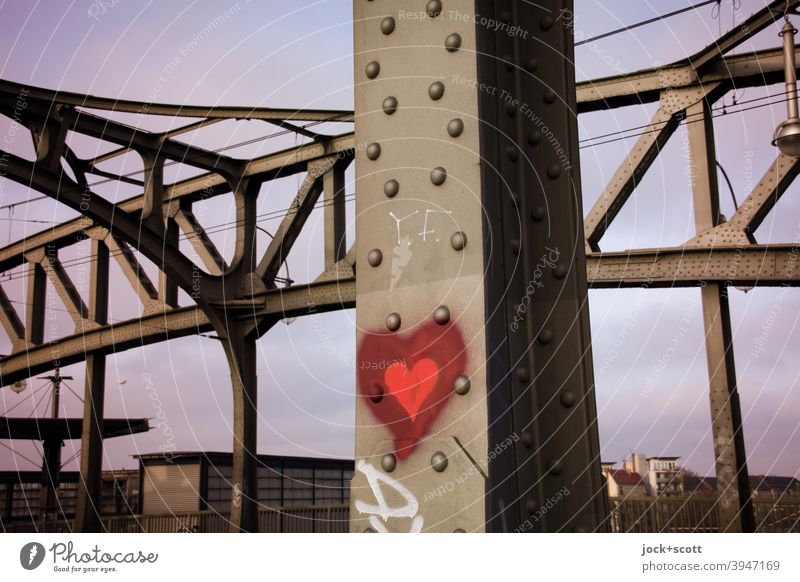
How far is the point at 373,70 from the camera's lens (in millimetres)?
2961

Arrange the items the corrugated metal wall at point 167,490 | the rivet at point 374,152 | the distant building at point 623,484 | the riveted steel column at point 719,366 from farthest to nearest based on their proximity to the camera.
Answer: the corrugated metal wall at point 167,490
the distant building at point 623,484
the riveted steel column at point 719,366
the rivet at point 374,152

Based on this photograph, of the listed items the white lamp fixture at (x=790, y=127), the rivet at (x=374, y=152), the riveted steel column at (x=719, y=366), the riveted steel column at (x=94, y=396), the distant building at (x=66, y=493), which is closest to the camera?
the rivet at (x=374, y=152)

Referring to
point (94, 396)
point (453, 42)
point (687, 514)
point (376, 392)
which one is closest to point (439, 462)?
point (376, 392)

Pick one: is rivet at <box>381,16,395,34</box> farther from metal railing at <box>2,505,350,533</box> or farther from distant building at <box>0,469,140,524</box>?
distant building at <box>0,469,140,524</box>

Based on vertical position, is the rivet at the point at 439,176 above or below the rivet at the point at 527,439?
above

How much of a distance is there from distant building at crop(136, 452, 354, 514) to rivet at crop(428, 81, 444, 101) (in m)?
27.8

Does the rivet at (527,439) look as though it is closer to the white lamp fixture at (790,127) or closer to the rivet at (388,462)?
the rivet at (388,462)

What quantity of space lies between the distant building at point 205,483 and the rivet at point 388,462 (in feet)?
90.8

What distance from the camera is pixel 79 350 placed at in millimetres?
23812

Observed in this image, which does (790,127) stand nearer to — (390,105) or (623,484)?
(390,105)

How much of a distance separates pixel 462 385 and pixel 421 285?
1.14 ft

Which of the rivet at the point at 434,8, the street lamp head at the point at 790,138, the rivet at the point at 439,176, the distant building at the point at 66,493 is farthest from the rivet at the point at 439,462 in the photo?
the distant building at the point at 66,493

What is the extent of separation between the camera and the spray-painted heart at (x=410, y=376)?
259 centimetres
